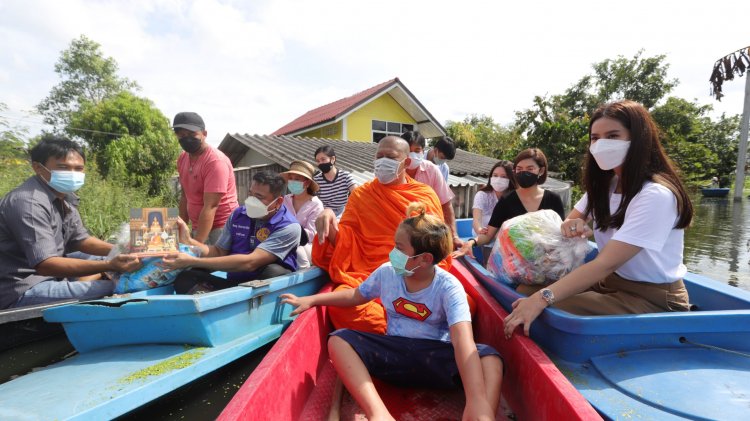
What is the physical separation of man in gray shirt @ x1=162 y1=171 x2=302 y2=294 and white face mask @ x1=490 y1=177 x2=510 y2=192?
192cm

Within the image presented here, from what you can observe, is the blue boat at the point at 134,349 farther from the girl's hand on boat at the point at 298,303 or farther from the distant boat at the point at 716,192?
the distant boat at the point at 716,192

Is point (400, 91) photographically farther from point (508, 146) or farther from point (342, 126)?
point (508, 146)

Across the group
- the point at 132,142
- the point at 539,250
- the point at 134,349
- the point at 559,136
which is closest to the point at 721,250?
the point at 559,136

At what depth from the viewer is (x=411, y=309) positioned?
5.87ft

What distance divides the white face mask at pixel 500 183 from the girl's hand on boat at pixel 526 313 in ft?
6.53

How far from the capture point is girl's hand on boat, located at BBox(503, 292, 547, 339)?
5.04 feet

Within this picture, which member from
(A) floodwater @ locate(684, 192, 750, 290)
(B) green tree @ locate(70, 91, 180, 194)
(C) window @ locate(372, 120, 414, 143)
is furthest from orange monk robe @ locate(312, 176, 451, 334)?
(C) window @ locate(372, 120, 414, 143)

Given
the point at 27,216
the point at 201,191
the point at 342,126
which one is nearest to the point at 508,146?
the point at 342,126

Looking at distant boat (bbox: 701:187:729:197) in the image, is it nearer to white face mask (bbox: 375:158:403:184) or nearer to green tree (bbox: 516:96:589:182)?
green tree (bbox: 516:96:589:182)

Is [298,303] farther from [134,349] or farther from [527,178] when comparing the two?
[527,178]

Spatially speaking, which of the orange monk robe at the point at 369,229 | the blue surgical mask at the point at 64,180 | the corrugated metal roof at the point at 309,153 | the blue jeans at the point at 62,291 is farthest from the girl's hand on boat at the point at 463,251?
the corrugated metal roof at the point at 309,153

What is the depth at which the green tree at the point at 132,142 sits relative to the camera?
12.5m

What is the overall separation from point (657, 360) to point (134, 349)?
2670mm

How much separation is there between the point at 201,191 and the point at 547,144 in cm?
1302
